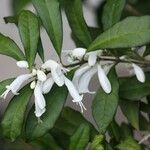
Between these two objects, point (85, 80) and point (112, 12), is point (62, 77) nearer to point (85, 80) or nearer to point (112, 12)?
point (85, 80)

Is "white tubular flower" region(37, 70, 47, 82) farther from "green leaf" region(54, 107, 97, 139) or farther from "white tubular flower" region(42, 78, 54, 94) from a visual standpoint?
"green leaf" region(54, 107, 97, 139)

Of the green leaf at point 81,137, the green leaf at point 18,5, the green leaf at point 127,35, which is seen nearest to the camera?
the green leaf at point 127,35

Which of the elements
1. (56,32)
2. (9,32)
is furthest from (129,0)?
(9,32)

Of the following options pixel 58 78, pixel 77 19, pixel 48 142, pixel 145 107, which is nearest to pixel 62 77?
pixel 58 78

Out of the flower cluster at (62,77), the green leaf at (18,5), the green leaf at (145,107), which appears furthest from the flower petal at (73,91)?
the green leaf at (18,5)

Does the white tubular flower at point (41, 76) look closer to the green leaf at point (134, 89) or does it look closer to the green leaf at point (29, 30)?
the green leaf at point (29, 30)
